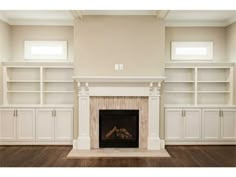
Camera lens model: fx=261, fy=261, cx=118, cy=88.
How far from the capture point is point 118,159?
175 inches

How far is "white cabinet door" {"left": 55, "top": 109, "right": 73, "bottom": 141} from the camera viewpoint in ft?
17.6

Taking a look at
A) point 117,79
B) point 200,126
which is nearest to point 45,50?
point 117,79

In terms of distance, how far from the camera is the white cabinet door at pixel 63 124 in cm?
538

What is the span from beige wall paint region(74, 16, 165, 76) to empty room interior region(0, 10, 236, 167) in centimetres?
2

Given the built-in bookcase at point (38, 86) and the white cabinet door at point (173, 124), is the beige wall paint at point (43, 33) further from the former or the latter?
the white cabinet door at point (173, 124)

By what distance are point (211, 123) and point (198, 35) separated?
1963 mm

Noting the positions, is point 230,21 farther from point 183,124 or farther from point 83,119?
point 83,119

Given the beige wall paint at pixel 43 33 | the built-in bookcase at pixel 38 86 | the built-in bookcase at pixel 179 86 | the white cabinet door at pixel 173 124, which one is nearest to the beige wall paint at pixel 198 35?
the built-in bookcase at pixel 179 86

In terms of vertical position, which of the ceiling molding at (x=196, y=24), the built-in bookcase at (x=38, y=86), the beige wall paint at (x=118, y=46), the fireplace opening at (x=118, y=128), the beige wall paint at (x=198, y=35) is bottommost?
the fireplace opening at (x=118, y=128)

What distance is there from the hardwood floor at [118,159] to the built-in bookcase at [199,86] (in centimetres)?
106

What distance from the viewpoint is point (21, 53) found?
588cm

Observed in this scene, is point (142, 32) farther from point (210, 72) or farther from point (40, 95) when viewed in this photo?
point (40, 95)

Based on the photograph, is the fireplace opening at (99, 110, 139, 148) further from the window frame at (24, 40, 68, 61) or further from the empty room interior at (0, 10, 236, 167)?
the window frame at (24, 40, 68, 61)

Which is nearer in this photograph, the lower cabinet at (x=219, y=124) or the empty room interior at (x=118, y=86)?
the empty room interior at (x=118, y=86)
